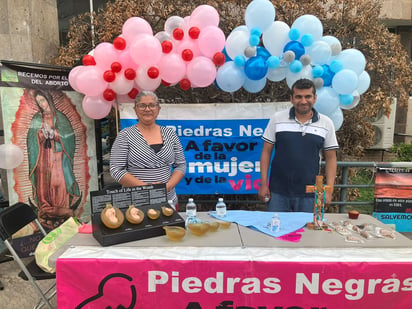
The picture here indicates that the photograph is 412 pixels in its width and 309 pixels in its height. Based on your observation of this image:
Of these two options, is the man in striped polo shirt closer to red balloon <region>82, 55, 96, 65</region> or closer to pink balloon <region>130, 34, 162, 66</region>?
pink balloon <region>130, 34, 162, 66</region>

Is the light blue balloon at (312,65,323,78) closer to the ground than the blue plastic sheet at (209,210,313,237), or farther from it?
farther from it

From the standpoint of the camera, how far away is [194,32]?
10.6 feet

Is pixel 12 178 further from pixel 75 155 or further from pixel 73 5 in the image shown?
pixel 73 5

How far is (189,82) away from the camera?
11.5 ft

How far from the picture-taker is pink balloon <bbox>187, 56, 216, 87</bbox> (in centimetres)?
328

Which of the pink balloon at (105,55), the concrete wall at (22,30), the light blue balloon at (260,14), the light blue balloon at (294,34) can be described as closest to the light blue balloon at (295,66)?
the light blue balloon at (294,34)

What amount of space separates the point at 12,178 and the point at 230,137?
242cm

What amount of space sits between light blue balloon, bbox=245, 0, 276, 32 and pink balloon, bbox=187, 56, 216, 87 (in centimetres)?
56

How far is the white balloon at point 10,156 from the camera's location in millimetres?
3162

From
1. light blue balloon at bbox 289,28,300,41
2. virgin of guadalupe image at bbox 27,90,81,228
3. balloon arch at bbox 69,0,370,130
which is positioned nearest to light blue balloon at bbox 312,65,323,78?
balloon arch at bbox 69,0,370,130

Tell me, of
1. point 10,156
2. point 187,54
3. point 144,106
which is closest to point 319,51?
point 187,54

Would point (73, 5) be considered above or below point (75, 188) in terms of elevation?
above

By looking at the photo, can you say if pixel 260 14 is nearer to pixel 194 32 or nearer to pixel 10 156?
pixel 194 32

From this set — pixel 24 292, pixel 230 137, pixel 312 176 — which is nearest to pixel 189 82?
pixel 230 137
